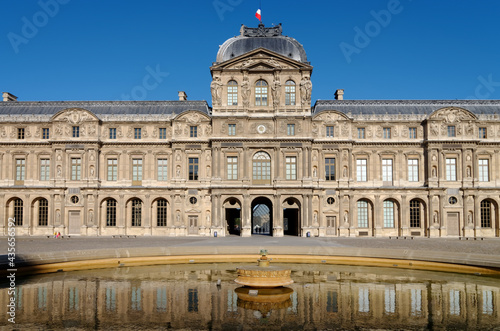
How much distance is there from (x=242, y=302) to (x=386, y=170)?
130 ft

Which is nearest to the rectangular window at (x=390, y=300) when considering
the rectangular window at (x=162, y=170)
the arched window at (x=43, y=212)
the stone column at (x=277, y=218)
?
the stone column at (x=277, y=218)

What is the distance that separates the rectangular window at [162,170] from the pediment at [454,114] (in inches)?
1216

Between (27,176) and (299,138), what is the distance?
31491mm

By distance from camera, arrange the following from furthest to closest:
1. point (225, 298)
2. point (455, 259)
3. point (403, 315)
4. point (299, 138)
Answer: point (299, 138)
point (455, 259)
point (225, 298)
point (403, 315)

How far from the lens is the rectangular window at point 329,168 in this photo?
52.8 m

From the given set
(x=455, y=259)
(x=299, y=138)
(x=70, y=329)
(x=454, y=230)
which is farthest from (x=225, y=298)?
(x=454, y=230)

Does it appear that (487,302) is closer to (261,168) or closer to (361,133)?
(261,168)

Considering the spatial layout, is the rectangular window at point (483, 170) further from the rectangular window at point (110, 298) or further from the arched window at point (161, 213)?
the rectangular window at point (110, 298)

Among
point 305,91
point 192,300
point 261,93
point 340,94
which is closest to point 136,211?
point 261,93

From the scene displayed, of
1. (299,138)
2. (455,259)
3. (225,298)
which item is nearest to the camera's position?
(225,298)

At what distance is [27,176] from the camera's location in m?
53.7

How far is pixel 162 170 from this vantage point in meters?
53.9

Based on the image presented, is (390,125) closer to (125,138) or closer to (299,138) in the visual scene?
(299,138)

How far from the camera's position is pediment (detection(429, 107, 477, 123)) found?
52.3 m
